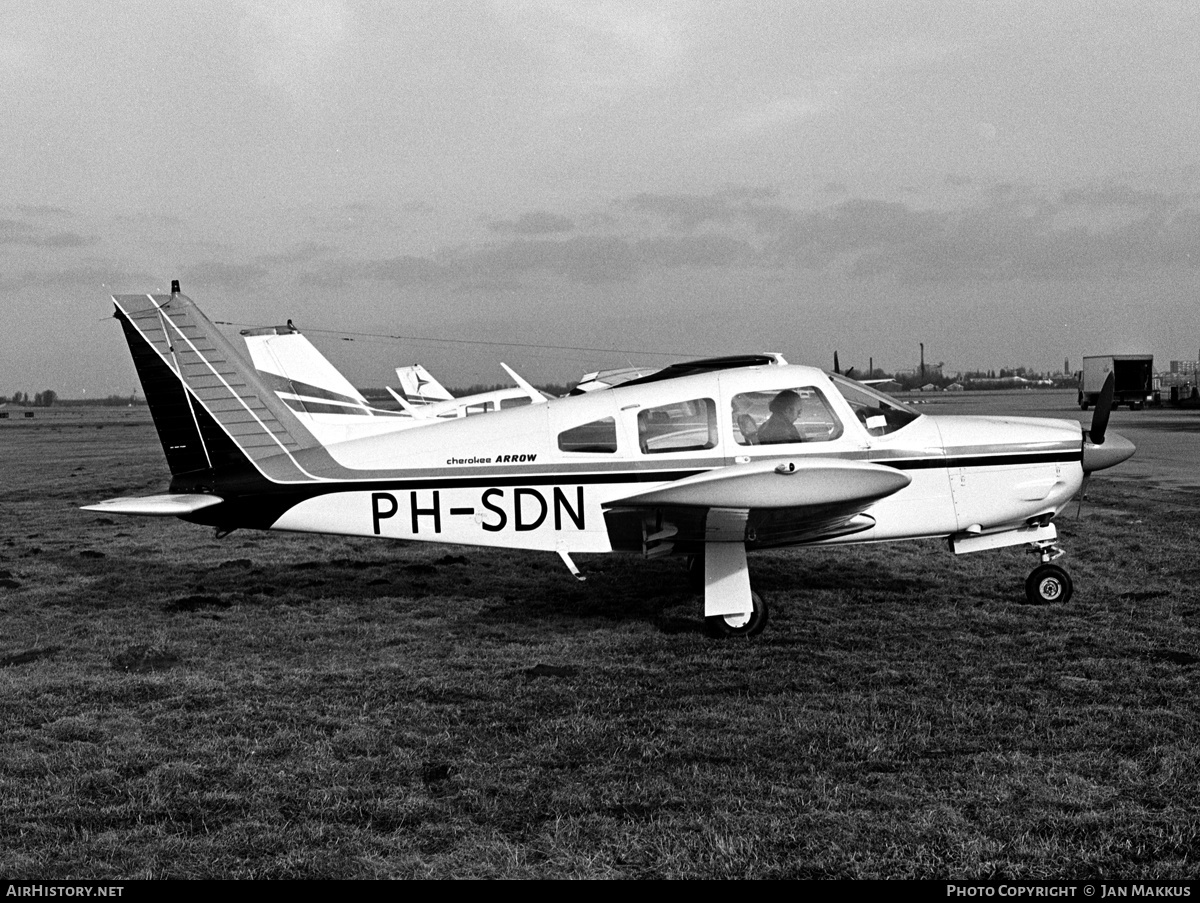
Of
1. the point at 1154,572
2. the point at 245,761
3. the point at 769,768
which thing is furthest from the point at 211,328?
the point at 1154,572

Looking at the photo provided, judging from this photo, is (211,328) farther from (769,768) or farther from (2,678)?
(769,768)

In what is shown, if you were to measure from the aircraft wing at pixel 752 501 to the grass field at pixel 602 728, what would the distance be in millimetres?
830

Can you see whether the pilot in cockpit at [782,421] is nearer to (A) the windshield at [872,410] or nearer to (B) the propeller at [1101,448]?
(A) the windshield at [872,410]

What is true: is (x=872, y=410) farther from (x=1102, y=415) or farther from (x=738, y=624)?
(x=738, y=624)

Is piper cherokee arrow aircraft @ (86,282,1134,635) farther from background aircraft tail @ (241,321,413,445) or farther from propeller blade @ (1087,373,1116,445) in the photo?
background aircraft tail @ (241,321,413,445)

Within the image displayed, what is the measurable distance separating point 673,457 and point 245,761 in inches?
157

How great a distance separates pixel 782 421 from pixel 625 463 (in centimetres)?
128

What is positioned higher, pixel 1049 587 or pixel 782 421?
pixel 782 421

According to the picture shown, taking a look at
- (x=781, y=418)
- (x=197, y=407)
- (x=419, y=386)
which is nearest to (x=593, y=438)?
(x=781, y=418)

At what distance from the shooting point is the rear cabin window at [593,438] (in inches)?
313

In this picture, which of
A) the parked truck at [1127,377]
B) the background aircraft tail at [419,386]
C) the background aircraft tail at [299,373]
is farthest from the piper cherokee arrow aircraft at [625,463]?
the parked truck at [1127,377]

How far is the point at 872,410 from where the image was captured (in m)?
8.15

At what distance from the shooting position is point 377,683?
258 inches
